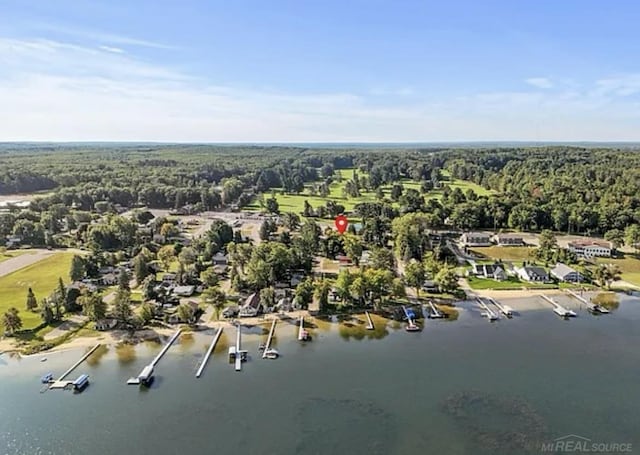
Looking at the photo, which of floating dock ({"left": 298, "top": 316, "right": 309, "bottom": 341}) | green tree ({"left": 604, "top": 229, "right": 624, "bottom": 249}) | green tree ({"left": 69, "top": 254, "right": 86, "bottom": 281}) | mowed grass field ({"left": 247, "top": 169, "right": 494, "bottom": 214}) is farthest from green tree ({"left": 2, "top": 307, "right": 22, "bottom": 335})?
green tree ({"left": 604, "top": 229, "right": 624, "bottom": 249})

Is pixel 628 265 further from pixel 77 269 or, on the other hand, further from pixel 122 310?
pixel 77 269

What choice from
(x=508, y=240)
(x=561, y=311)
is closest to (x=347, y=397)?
(x=561, y=311)

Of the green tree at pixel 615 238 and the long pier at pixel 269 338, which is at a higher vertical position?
the green tree at pixel 615 238

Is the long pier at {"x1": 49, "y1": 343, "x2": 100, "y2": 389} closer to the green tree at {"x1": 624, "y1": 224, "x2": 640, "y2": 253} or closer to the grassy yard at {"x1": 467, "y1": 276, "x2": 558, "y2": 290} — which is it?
the grassy yard at {"x1": 467, "y1": 276, "x2": 558, "y2": 290}

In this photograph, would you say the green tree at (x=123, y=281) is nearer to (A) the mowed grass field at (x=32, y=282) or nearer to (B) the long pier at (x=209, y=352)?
(A) the mowed grass field at (x=32, y=282)

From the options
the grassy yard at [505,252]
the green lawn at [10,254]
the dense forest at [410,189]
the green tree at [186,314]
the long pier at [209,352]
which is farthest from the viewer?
the dense forest at [410,189]

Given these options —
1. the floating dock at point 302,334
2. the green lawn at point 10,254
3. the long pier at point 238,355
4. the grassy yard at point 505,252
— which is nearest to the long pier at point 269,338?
the long pier at point 238,355

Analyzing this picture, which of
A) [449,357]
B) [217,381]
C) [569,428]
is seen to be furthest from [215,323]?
[569,428]

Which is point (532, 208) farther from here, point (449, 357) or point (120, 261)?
point (120, 261)
